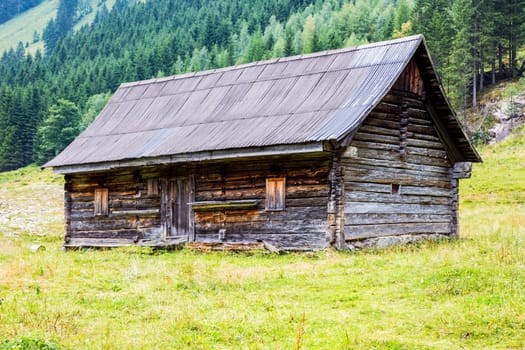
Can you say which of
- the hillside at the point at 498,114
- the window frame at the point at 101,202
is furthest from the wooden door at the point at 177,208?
the hillside at the point at 498,114

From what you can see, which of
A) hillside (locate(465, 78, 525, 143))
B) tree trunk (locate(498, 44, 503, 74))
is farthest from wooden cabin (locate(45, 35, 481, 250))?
tree trunk (locate(498, 44, 503, 74))

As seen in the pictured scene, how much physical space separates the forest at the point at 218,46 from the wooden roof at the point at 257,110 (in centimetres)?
4284

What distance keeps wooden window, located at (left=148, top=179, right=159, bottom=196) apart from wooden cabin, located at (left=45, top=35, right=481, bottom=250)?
5 centimetres

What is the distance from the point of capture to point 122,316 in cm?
1134

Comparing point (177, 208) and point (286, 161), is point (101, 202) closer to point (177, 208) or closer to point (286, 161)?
point (177, 208)

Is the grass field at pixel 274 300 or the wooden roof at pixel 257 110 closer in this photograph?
the grass field at pixel 274 300

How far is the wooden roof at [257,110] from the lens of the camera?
65.6ft

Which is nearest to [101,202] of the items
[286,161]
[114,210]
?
[114,210]

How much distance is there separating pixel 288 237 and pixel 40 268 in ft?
22.8

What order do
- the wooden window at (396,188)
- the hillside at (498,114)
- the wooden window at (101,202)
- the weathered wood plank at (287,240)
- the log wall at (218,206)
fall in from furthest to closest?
the hillside at (498,114)
the wooden window at (101,202)
the wooden window at (396,188)
the log wall at (218,206)
the weathered wood plank at (287,240)

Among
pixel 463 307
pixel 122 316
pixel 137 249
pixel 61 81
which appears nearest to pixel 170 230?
pixel 137 249

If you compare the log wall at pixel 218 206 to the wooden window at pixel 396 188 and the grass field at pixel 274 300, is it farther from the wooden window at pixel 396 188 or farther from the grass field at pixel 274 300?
the wooden window at pixel 396 188

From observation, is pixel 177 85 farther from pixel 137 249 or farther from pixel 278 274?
pixel 278 274

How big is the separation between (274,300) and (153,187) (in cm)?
1222
